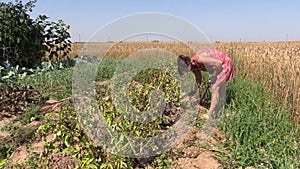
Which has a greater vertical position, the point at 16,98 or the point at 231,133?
the point at 16,98

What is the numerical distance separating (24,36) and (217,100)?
575 cm

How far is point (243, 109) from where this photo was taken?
4.36 meters

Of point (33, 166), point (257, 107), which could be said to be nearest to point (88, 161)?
point (33, 166)

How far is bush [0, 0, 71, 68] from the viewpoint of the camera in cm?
791

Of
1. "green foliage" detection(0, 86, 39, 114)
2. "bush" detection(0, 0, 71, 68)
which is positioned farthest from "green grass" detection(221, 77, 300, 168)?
"bush" detection(0, 0, 71, 68)

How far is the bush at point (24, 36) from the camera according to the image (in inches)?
312

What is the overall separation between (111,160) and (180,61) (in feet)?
7.09

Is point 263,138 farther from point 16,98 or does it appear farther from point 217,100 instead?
point 16,98

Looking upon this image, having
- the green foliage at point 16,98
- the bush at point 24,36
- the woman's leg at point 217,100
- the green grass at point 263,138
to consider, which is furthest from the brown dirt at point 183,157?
the bush at point 24,36

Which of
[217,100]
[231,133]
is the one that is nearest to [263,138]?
[231,133]

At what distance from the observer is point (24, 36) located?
26.5 ft

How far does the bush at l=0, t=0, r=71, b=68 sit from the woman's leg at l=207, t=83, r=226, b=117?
5.57 meters

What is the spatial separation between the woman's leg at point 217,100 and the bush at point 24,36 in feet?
18.3

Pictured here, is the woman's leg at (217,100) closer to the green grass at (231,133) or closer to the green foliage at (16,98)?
the green grass at (231,133)
